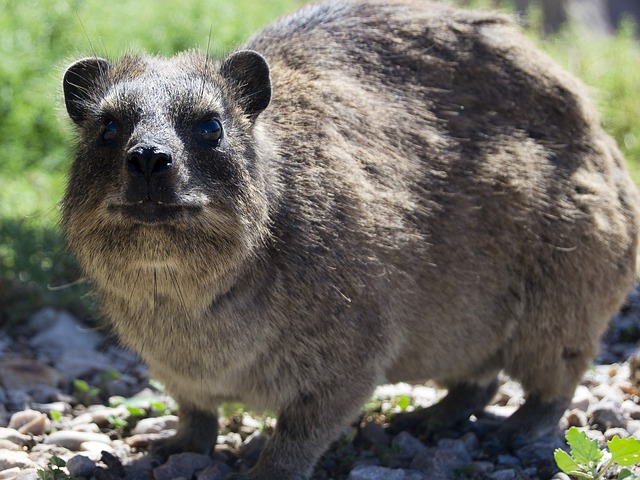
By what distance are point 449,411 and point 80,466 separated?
95.4 inches

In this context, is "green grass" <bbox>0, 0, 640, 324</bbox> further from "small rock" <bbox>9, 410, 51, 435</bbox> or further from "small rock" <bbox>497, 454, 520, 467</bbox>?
"small rock" <bbox>497, 454, 520, 467</bbox>

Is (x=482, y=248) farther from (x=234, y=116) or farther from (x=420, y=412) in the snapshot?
(x=234, y=116)

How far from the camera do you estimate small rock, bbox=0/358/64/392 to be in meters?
6.85

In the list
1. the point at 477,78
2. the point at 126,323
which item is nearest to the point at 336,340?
the point at 126,323

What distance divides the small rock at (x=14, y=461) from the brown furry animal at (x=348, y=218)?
2.67ft

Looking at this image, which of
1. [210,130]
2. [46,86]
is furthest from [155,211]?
[46,86]

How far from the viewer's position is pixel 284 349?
5.39 meters

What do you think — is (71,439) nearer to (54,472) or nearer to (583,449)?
(54,472)

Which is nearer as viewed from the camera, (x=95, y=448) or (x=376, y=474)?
(x=376, y=474)

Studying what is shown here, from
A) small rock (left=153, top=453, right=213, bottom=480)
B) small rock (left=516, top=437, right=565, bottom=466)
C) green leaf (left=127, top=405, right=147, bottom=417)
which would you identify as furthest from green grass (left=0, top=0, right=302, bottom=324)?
small rock (left=516, top=437, right=565, bottom=466)

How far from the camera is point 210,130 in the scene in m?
5.04

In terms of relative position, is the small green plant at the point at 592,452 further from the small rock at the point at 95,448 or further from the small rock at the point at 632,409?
the small rock at the point at 95,448

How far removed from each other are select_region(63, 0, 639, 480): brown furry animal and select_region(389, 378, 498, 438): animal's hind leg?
17 mm

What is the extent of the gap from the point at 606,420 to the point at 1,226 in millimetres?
5156
